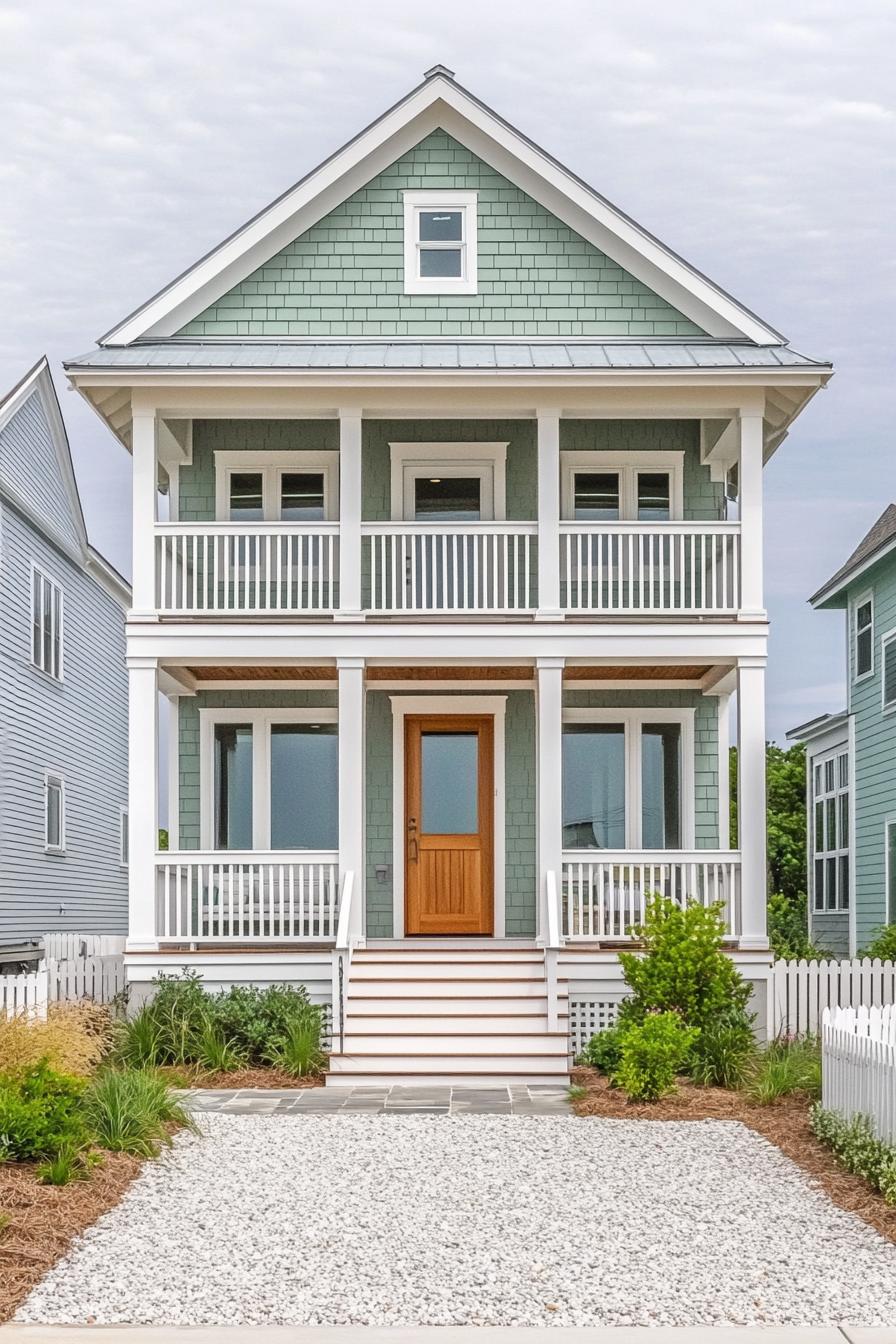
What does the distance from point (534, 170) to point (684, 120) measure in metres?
12.6

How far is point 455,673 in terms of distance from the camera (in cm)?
1695

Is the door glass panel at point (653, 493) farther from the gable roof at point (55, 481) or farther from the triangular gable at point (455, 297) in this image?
the gable roof at point (55, 481)

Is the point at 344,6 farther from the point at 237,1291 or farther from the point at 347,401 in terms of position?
the point at 237,1291

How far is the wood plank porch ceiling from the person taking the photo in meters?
16.7

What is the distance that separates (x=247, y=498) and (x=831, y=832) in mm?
Answer: 13107

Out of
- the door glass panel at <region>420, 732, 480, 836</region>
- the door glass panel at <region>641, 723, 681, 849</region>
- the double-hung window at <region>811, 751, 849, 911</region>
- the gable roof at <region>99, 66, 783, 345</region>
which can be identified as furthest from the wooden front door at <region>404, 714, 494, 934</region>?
the double-hung window at <region>811, 751, 849, 911</region>

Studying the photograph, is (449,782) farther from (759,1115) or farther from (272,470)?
(759,1115)

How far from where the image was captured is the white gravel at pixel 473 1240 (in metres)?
6.60

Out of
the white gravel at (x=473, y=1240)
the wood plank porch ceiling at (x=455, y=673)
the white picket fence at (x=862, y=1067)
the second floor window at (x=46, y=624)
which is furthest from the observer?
the second floor window at (x=46, y=624)

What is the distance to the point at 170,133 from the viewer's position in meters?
30.6

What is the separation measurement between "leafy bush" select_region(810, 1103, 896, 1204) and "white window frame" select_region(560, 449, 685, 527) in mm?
8498

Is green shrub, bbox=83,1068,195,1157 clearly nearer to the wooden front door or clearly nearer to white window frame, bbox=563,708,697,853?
the wooden front door

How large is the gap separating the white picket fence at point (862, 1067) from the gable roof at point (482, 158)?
337 inches

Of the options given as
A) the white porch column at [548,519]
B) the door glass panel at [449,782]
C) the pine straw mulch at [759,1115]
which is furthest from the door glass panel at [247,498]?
the pine straw mulch at [759,1115]
